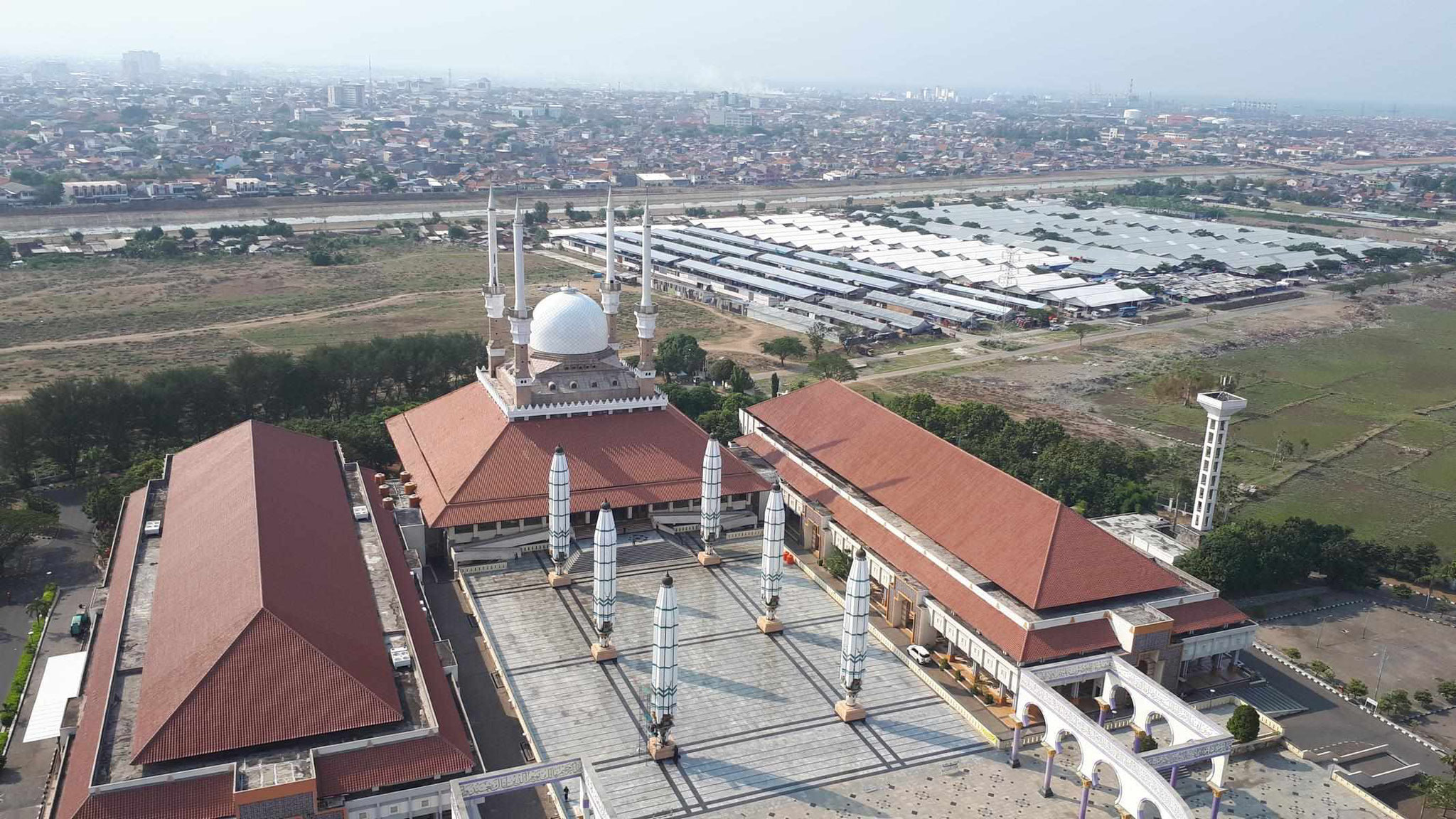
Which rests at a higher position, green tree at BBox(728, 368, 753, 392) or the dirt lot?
green tree at BBox(728, 368, 753, 392)

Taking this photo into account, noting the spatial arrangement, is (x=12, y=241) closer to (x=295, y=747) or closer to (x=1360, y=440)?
(x=295, y=747)

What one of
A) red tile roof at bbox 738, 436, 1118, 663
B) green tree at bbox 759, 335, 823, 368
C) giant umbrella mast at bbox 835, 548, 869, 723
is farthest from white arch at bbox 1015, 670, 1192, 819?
green tree at bbox 759, 335, 823, 368

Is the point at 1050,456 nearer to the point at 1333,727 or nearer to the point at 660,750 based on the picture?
the point at 1333,727

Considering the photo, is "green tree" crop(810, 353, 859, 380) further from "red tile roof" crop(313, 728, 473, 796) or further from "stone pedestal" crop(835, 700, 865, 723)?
"red tile roof" crop(313, 728, 473, 796)

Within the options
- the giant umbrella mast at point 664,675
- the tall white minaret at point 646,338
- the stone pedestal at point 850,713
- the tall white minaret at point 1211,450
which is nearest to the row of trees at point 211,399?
the tall white minaret at point 646,338

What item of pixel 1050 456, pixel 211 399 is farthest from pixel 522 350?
pixel 1050 456
